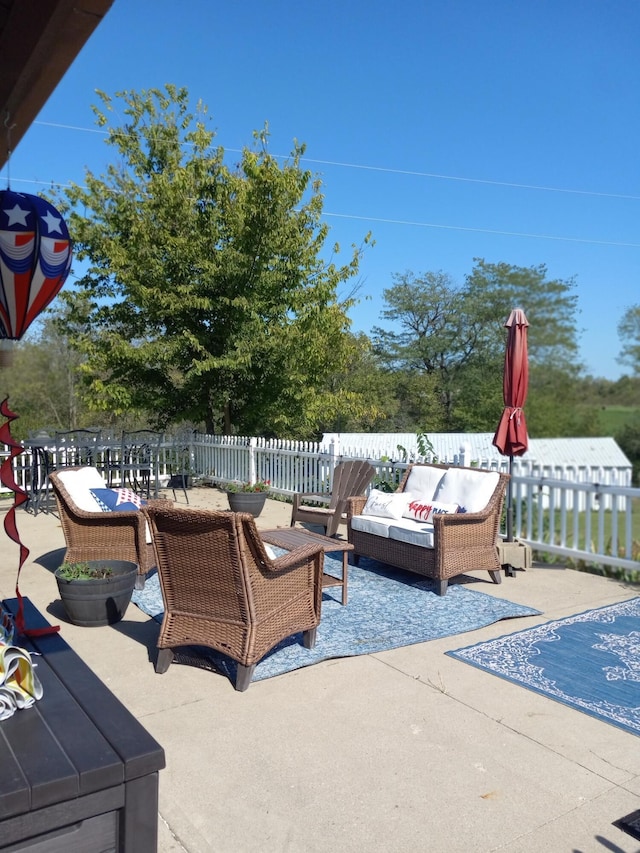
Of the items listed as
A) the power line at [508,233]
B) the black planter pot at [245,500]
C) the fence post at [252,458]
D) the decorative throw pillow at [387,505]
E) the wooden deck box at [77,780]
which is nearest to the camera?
the wooden deck box at [77,780]

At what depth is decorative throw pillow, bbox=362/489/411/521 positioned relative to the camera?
225 inches

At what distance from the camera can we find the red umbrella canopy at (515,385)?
577cm

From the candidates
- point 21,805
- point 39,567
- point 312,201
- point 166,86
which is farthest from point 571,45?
point 21,805

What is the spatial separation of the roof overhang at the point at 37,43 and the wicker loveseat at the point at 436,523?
3777mm

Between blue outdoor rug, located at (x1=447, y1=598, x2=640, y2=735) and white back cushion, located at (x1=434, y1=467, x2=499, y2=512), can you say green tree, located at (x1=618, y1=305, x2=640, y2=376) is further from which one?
blue outdoor rug, located at (x1=447, y1=598, x2=640, y2=735)

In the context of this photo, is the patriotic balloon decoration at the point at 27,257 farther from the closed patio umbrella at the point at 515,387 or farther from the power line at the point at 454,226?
the power line at the point at 454,226

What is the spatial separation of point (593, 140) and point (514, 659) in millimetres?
18595

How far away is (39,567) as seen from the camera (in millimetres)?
5941

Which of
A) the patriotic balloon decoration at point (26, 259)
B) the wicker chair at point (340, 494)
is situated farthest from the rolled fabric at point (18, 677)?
the wicker chair at point (340, 494)

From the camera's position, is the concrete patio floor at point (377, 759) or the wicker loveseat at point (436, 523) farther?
the wicker loveseat at point (436, 523)

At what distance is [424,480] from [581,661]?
2.62m

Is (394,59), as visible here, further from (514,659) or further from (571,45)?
(514,659)

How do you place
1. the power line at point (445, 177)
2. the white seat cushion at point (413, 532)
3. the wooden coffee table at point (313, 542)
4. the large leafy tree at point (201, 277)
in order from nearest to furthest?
the wooden coffee table at point (313, 542)
the white seat cushion at point (413, 532)
the large leafy tree at point (201, 277)
the power line at point (445, 177)

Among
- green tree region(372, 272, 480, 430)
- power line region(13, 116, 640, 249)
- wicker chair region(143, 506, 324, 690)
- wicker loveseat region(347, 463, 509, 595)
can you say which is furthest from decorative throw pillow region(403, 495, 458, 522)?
green tree region(372, 272, 480, 430)
